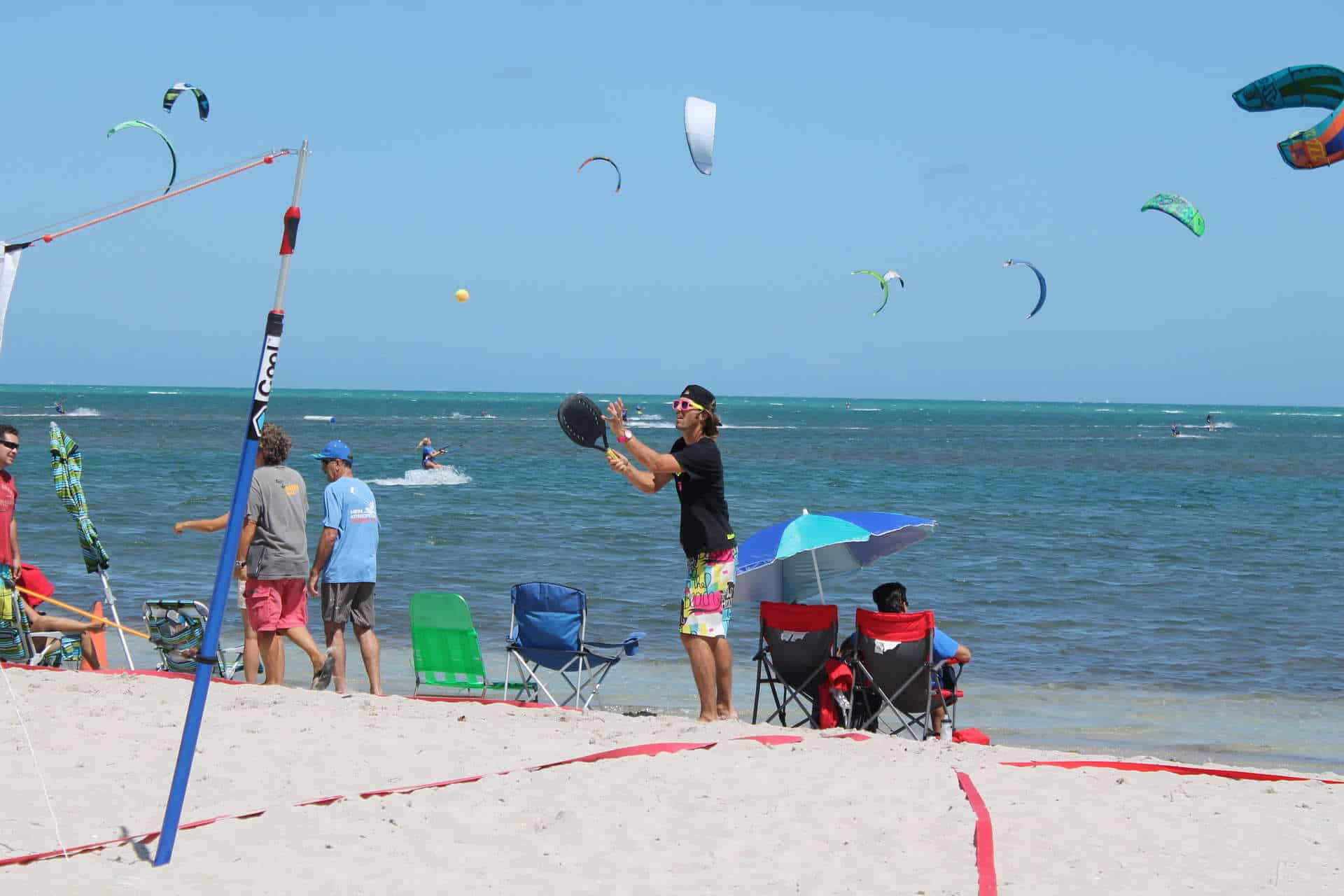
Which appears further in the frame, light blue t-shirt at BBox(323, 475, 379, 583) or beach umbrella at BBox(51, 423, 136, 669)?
beach umbrella at BBox(51, 423, 136, 669)

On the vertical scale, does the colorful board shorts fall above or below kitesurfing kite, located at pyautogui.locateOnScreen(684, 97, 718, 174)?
below

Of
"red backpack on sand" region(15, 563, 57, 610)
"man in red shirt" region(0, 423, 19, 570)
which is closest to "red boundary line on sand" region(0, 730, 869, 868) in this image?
"man in red shirt" region(0, 423, 19, 570)

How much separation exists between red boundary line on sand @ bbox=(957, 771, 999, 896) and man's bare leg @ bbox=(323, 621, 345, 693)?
339 cm

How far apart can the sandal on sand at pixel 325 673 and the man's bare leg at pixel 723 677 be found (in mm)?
2064

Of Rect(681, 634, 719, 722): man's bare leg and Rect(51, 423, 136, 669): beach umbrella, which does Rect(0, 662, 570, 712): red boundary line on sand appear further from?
Rect(681, 634, 719, 722): man's bare leg

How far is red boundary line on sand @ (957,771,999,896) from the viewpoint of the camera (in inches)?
156

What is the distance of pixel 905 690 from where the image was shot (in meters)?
6.52

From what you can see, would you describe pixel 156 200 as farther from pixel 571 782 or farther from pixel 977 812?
pixel 977 812

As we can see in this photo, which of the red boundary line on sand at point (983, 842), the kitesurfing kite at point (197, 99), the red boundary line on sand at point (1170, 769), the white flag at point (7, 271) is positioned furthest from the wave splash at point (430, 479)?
the white flag at point (7, 271)

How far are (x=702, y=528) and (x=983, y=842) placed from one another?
2142mm

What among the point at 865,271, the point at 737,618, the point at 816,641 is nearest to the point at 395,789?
the point at 816,641

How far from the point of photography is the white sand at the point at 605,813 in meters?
4.00

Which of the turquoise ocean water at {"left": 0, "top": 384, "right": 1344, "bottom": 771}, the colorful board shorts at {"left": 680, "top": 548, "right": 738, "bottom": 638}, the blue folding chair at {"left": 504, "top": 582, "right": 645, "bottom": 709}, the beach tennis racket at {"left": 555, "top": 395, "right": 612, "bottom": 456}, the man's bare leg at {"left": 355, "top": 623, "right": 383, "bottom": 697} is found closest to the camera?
the beach tennis racket at {"left": 555, "top": 395, "right": 612, "bottom": 456}

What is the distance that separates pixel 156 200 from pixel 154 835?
6.55ft
